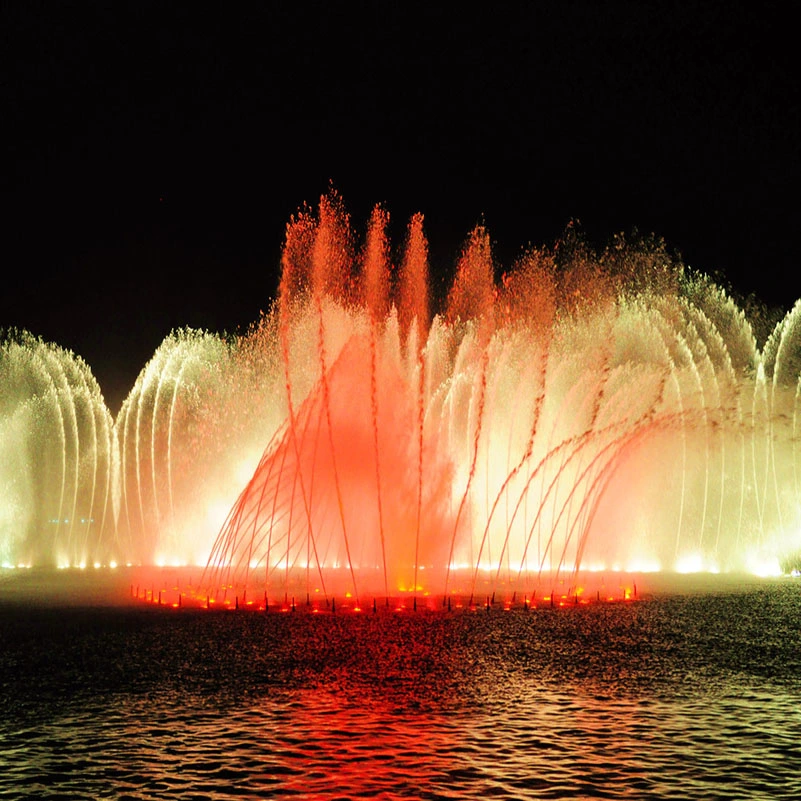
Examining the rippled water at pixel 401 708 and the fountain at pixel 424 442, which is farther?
the fountain at pixel 424 442

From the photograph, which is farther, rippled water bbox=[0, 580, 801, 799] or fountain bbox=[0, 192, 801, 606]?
fountain bbox=[0, 192, 801, 606]

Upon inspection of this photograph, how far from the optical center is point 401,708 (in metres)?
16.0

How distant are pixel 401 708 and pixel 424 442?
2829cm

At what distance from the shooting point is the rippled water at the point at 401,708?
12.3 m

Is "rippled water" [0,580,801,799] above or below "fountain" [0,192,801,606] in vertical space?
below

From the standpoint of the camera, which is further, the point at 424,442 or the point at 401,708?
the point at 424,442

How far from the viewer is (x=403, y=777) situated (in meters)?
12.4

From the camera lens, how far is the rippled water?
485 inches

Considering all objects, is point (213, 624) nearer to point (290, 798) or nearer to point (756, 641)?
point (756, 641)

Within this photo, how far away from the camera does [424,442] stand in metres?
44.1

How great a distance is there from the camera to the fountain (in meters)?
41.3

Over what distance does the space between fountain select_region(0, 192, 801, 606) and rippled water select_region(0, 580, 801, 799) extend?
10326mm

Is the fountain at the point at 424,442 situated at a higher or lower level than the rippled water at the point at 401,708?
higher

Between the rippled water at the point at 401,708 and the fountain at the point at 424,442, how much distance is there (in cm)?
1033
